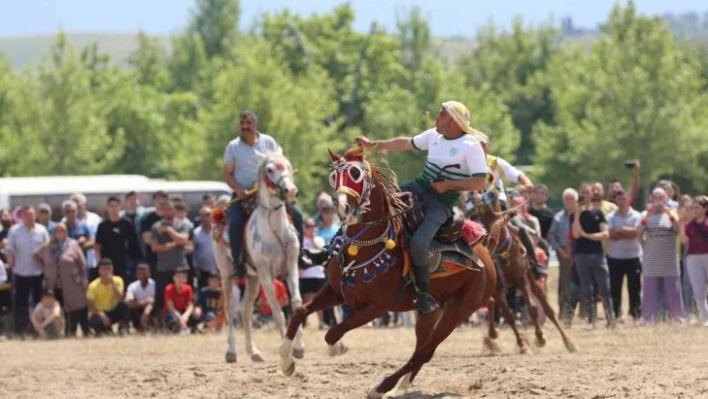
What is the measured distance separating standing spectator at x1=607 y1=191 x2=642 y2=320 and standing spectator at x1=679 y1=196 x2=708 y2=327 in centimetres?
137

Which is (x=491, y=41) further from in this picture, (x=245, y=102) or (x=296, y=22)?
(x=245, y=102)

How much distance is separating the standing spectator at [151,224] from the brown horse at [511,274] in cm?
742

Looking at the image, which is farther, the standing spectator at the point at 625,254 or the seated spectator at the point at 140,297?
the seated spectator at the point at 140,297

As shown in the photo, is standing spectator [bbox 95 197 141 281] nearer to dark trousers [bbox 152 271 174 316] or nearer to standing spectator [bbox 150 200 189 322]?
standing spectator [bbox 150 200 189 322]

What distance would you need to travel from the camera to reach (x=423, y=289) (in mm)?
12555

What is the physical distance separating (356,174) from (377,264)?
82 centimetres

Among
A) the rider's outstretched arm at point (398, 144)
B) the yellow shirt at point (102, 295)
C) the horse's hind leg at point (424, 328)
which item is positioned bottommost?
the horse's hind leg at point (424, 328)

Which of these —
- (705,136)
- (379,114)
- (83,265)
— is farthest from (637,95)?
(83,265)

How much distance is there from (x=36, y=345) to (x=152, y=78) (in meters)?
55.9

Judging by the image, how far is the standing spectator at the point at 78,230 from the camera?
23391mm

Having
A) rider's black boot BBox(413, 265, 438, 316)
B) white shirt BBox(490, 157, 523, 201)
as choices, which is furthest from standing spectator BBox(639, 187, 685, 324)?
rider's black boot BBox(413, 265, 438, 316)

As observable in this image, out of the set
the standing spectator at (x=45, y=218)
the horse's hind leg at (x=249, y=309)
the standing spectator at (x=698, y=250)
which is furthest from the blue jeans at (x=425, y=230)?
the standing spectator at (x=45, y=218)

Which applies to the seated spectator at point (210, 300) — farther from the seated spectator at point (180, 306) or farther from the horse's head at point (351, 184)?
the horse's head at point (351, 184)

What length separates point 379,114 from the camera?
188 ft
